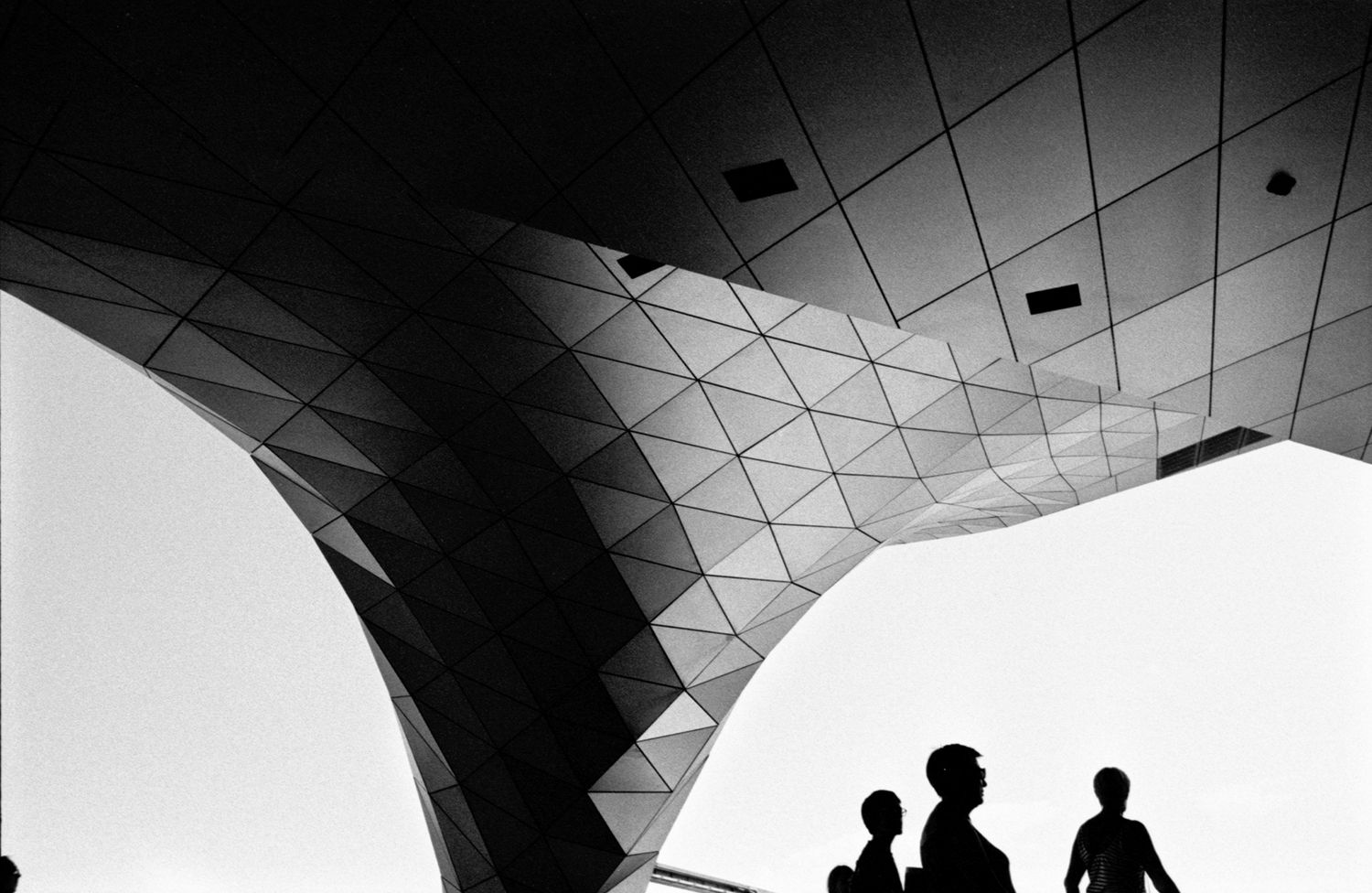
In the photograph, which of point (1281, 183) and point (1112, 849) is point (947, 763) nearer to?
point (1112, 849)

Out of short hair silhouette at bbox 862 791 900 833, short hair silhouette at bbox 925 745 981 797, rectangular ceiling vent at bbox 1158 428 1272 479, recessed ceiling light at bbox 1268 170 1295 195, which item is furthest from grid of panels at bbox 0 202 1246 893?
short hair silhouette at bbox 925 745 981 797

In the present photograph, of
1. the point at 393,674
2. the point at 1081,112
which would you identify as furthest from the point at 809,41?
the point at 393,674

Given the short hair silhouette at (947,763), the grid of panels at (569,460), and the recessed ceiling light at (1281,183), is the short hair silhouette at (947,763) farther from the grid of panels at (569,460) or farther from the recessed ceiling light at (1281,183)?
the grid of panels at (569,460)

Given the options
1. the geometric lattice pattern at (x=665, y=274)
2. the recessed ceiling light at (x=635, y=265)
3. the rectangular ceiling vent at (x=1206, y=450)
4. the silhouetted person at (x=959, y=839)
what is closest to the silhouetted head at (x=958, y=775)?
the silhouetted person at (x=959, y=839)

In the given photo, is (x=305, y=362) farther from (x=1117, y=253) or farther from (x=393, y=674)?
(x=1117, y=253)

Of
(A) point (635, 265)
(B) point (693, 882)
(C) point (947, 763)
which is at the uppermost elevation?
(A) point (635, 265)

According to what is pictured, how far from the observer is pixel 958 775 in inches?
285

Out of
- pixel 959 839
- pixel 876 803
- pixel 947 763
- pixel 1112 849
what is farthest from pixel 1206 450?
pixel 959 839

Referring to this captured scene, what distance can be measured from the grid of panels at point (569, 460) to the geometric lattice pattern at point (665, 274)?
0.13 meters

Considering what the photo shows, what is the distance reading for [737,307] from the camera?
68.0ft

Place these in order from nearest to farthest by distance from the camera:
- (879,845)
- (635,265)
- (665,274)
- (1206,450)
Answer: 1. (879,845)
2. (635,265)
3. (665,274)
4. (1206,450)

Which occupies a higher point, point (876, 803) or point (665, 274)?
point (665, 274)

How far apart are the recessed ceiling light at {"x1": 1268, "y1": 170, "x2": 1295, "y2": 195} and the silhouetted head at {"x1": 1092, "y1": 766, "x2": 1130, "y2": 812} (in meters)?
8.98

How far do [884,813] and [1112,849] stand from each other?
1818mm
